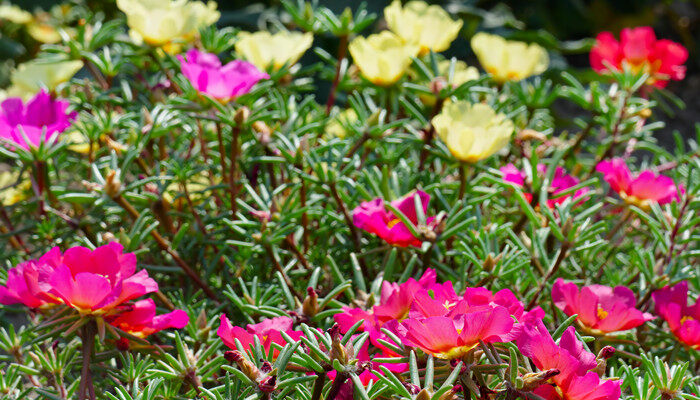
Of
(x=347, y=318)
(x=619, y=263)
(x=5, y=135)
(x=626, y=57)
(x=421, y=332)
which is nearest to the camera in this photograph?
(x=421, y=332)

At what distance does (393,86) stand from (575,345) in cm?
69

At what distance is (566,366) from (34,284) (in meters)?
0.52

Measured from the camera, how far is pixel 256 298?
2.79ft

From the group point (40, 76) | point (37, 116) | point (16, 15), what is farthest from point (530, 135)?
point (16, 15)

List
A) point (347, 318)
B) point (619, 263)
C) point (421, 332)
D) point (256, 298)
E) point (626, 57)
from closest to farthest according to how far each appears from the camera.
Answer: point (421, 332) < point (347, 318) < point (256, 298) < point (619, 263) < point (626, 57)

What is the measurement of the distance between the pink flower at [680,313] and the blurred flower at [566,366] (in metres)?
0.29

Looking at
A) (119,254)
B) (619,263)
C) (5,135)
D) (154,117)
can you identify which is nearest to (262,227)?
(119,254)

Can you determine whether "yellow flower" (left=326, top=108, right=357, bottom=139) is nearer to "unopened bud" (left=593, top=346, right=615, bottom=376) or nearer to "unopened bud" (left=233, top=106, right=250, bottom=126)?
"unopened bud" (left=233, top=106, right=250, bottom=126)

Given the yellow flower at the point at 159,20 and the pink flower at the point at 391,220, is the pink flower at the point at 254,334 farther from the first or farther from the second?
the yellow flower at the point at 159,20

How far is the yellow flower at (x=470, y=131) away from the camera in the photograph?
96 cm

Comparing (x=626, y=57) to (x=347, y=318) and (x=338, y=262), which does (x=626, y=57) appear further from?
(x=347, y=318)

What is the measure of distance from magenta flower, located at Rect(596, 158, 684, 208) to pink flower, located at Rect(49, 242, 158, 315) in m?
0.70

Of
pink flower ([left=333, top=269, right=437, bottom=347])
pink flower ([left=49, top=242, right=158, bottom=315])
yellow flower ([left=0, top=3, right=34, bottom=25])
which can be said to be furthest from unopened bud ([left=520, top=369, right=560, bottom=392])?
yellow flower ([left=0, top=3, right=34, bottom=25])

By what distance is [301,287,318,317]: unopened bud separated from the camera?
76cm
